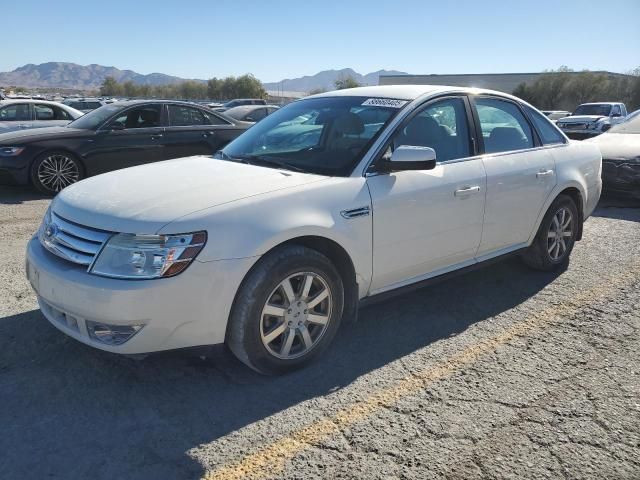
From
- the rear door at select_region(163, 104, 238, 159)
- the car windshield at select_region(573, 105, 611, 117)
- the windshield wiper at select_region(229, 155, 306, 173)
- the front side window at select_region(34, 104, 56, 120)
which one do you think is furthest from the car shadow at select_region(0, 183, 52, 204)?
the car windshield at select_region(573, 105, 611, 117)

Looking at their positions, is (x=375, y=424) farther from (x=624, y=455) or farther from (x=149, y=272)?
(x=149, y=272)

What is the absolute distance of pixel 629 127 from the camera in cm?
978

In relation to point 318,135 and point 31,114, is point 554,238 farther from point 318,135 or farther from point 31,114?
point 31,114

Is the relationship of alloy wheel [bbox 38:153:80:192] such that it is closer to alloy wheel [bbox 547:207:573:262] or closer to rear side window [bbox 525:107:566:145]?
rear side window [bbox 525:107:566:145]

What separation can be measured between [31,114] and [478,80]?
57.6 metres

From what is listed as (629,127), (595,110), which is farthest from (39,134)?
(595,110)

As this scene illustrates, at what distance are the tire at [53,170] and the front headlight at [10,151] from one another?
0.83 feet

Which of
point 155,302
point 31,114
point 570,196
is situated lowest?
point 155,302

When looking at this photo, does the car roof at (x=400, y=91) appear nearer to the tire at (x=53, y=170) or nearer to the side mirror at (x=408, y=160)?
the side mirror at (x=408, y=160)

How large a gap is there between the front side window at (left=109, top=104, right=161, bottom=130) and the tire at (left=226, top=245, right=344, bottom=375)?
670 cm

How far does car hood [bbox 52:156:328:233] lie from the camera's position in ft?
9.31

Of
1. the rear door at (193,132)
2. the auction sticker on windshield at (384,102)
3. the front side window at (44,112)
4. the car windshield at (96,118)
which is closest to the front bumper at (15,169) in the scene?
the car windshield at (96,118)

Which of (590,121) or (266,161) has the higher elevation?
(590,121)

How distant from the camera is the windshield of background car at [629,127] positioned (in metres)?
9.61
